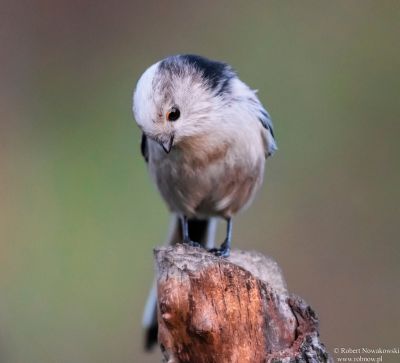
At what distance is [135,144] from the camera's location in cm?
511

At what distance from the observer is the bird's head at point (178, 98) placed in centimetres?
282

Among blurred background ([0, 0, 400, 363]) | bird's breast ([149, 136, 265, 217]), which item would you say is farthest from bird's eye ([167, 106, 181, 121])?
blurred background ([0, 0, 400, 363])

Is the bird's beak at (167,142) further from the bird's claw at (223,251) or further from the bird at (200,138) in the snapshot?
the bird's claw at (223,251)

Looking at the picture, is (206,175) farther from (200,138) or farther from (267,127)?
(267,127)

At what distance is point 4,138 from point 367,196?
2.35 m

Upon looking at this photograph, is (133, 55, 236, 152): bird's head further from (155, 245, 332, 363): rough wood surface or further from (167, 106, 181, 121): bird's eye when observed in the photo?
(155, 245, 332, 363): rough wood surface

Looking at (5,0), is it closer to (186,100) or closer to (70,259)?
(70,259)

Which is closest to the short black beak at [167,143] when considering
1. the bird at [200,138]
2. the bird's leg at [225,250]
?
the bird at [200,138]

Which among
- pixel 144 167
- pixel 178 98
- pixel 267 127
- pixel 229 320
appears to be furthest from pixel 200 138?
pixel 144 167

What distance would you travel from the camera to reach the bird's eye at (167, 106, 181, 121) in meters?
2.87

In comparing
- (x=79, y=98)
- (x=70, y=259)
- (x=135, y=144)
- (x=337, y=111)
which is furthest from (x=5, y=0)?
(x=337, y=111)

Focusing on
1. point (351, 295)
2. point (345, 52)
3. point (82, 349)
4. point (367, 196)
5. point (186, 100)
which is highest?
point (345, 52)

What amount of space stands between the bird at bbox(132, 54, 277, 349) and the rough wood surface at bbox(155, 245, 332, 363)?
691mm

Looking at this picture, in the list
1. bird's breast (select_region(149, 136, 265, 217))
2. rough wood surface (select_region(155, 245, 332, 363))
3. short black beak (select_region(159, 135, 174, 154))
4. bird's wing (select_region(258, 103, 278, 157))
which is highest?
bird's wing (select_region(258, 103, 278, 157))
